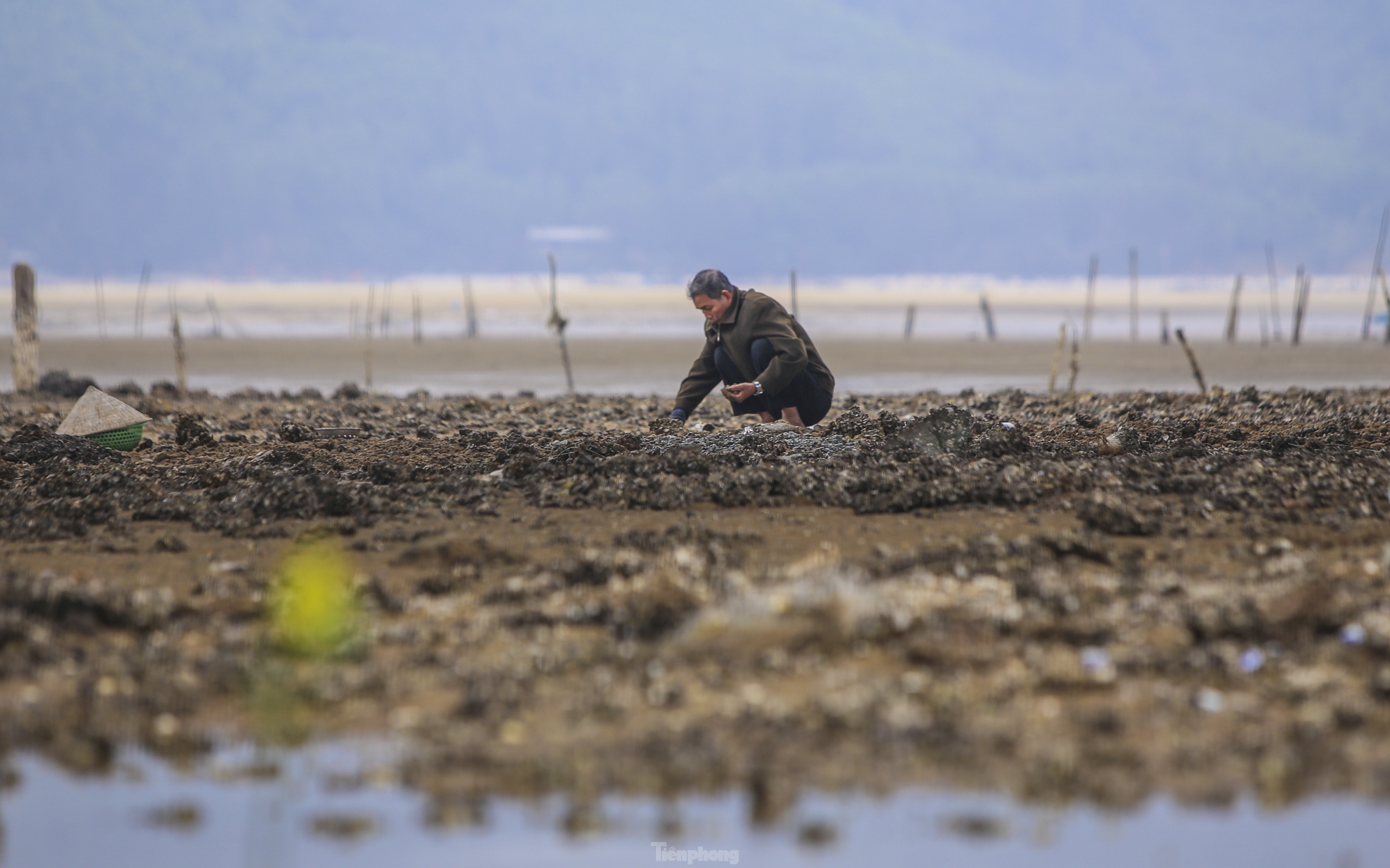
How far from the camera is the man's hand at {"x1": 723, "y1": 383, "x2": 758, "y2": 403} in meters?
8.87

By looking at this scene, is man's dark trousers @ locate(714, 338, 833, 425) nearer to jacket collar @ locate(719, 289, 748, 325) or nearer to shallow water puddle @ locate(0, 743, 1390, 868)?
jacket collar @ locate(719, 289, 748, 325)

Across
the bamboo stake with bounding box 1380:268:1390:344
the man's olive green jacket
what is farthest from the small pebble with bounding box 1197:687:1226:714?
the bamboo stake with bounding box 1380:268:1390:344

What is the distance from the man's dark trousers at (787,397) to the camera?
31.1 ft

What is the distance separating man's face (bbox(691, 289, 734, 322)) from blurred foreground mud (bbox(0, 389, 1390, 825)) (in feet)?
2.89

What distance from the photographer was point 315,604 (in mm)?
5012

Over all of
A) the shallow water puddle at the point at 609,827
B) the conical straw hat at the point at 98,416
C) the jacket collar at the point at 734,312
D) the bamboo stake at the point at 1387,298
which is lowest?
the shallow water puddle at the point at 609,827

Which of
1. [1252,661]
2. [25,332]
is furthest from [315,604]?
[25,332]

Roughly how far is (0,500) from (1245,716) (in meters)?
6.71

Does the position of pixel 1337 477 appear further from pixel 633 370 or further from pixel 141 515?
pixel 633 370

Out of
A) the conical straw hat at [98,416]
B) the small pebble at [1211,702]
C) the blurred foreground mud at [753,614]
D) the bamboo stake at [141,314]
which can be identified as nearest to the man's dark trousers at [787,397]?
the blurred foreground mud at [753,614]

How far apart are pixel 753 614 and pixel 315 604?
1.79m

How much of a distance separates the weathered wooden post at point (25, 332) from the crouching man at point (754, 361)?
10499mm

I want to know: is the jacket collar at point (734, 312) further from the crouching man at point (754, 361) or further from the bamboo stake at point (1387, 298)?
the bamboo stake at point (1387, 298)

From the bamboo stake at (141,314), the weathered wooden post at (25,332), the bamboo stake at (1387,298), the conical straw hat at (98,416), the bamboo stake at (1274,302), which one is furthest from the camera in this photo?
the bamboo stake at (1274,302)
